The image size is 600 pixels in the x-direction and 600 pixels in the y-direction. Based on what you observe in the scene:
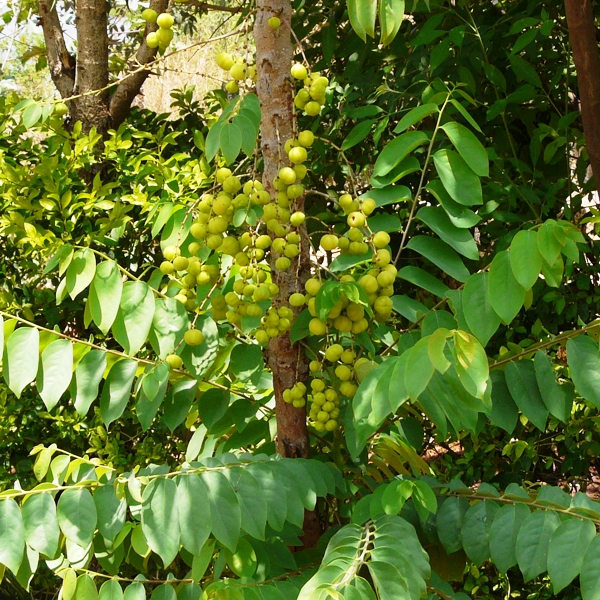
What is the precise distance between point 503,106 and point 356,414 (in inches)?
59.7

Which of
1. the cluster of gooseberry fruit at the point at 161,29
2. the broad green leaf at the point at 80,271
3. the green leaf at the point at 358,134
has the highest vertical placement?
the cluster of gooseberry fruit at the point at 161,29

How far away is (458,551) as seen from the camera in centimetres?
156

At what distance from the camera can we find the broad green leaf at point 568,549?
1159 millimetres

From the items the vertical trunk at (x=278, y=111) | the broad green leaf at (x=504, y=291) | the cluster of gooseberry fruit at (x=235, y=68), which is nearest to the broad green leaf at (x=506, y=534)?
the broad green leaf at (x=504, y=291)

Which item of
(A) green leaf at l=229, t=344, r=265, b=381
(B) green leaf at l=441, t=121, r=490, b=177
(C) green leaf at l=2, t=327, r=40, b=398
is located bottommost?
(A) green leaf at l=229, t=344, r=265, b=381

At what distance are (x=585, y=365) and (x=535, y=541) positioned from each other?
32 centimetres

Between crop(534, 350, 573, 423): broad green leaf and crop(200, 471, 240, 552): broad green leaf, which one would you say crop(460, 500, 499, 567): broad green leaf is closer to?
crop(534, 350, 573, 423): broad green leaf

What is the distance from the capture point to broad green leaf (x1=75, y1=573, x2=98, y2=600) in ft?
4.30

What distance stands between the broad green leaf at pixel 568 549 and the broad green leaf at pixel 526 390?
25 centimetres

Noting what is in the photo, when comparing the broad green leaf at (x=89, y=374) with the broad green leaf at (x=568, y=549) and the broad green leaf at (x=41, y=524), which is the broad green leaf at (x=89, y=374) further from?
the broad green leaf at (x=568, y=549)

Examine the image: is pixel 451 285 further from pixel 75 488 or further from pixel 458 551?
pixel 75 488

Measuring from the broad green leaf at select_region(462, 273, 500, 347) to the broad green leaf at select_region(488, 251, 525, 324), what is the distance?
1 centimetres

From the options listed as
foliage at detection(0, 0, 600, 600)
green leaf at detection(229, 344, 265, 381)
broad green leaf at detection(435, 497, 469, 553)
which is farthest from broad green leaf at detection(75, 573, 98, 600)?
broad green leaf at detection(435, 497, 469, 553)

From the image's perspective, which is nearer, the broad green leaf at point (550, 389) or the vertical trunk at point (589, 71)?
the broad green leaf at point (550, 389)
